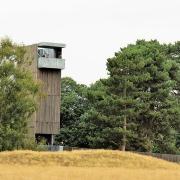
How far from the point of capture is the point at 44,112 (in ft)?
254

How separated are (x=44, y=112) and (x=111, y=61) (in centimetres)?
1017

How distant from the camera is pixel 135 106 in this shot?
230 feet

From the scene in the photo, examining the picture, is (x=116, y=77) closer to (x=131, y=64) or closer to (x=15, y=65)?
(x=131, y=64)

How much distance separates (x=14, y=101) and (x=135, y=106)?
16.0 m

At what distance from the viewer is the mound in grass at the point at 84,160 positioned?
38312mm

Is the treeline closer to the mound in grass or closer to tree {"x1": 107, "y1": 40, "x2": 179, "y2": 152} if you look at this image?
tree {"x1": 107, "y1": 40, "x2": 179, "y2": 152}

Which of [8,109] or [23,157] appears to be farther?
[8,109]

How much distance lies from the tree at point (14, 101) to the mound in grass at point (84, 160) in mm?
16922

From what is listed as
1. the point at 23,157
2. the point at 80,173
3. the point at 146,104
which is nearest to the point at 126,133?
the point at 146,104

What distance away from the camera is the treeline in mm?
69812

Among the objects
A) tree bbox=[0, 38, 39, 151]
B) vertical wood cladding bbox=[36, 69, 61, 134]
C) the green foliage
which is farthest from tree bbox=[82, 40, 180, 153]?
tree bbox=[0, 38, 39, 151]

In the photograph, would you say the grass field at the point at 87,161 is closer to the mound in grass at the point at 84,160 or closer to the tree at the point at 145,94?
the mound in grass at the point at 84,160

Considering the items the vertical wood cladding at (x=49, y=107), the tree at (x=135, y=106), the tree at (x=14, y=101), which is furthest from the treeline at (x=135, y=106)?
the tree at (x=14, y=101)

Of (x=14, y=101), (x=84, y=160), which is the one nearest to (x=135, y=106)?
(x=14, y=101)
